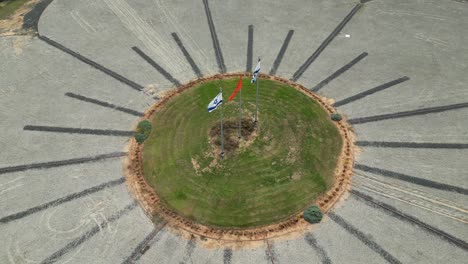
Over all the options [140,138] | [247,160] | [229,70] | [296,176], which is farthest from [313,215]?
[229,70]

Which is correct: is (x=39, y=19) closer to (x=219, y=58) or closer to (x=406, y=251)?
(x=219, y=58)

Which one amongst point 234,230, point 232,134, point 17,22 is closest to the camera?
point 234,230

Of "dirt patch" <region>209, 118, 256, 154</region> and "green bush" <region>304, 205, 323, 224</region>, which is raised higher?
"dirt patch" <region>209, 118, 256, 154</region>

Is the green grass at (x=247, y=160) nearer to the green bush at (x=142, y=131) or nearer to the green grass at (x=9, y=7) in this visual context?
the green bush at (x=142, y=131)

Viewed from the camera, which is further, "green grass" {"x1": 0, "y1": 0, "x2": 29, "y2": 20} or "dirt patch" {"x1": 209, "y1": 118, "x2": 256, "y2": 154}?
"green grass" {"x1": 0, "y1": 0, "x2": 29, "y2": 20}

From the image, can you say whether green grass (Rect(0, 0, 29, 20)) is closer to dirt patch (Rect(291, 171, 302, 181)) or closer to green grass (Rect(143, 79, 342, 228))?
green grass (Rect(143, 79, 342, 228))

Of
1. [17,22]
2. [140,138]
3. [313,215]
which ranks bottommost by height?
[313,215]

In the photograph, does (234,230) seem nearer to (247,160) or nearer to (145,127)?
(247,160)

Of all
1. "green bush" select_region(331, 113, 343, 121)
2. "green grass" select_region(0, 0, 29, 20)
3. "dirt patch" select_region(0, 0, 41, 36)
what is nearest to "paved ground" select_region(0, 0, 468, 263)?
"green bush" select_region(331, 113, 343, 121)
